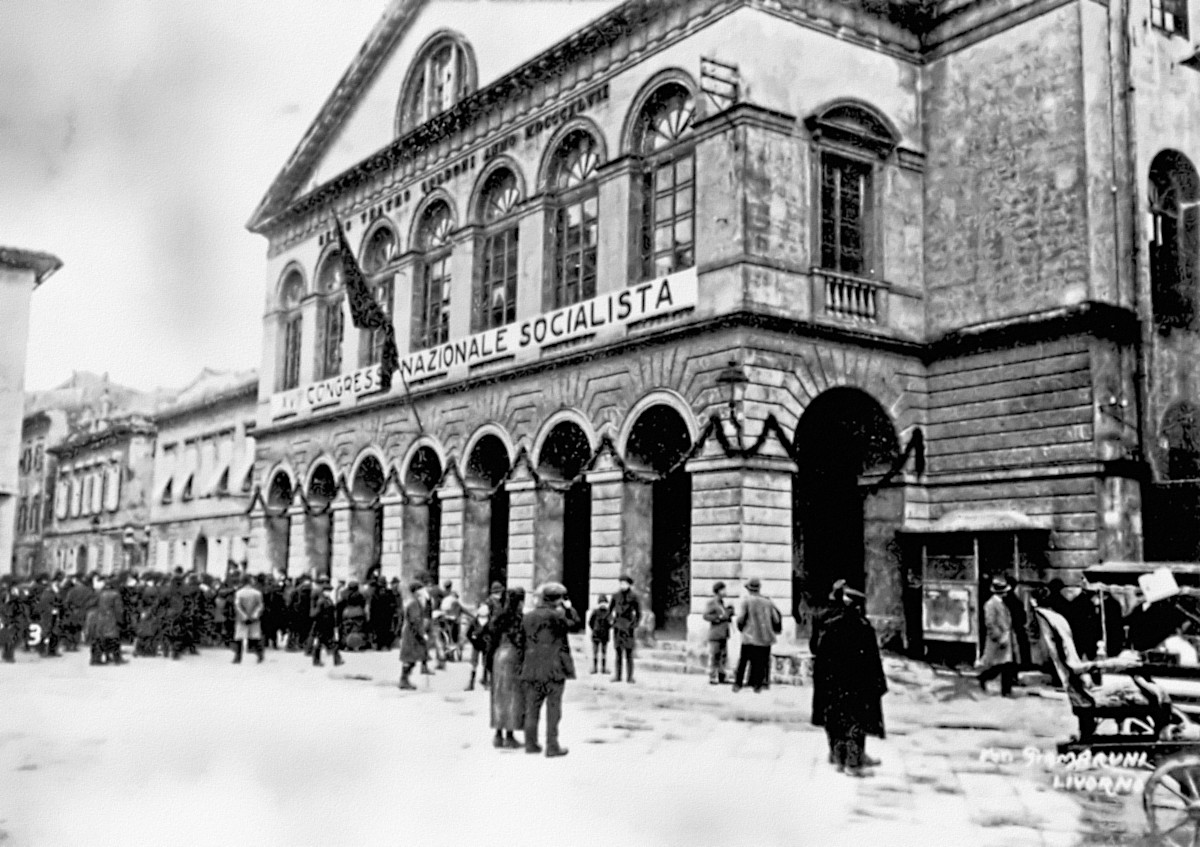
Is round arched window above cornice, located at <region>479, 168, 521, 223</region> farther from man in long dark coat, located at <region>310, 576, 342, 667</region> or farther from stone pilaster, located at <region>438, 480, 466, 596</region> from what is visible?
man in long dark coat, located at <region>310, 576, 342, 667</region>

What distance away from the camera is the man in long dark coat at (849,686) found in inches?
374

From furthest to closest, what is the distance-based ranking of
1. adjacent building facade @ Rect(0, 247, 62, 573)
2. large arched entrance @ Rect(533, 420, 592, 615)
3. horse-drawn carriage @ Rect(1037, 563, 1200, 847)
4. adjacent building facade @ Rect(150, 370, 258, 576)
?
adjacent building facade @ Rect(150, 370, 258, 576) < large arched entrance @ Rect(533, 420, 592, 615) < adjacent building facade @ Rect(0, 247, 62, 573) < horse-drawn carriage @ Rect(1037, 563, 1200, 847)

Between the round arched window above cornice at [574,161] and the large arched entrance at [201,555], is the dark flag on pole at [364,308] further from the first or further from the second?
the large arched entrance at [201,555]

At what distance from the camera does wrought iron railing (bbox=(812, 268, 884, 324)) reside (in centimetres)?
1855

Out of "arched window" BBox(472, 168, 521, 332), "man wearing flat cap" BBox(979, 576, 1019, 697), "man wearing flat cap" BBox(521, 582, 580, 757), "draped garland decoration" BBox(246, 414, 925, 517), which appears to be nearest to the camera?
"man wearing flat cap" BBox(521, 582, 580, 757)

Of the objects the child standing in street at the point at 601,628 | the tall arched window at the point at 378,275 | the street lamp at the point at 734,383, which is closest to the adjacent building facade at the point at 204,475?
the tall arched window at the point at 378,275

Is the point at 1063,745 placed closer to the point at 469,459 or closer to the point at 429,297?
the point at 469,459

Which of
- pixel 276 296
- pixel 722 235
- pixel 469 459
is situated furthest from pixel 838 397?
pixel 276 296

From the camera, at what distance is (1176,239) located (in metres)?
18.1

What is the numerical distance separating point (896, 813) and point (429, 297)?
19.6m

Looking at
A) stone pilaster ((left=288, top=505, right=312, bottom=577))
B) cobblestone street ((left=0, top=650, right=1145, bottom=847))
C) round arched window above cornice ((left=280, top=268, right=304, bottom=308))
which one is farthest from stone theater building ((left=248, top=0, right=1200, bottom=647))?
round arched window above cornice ((left=280, top=268, right=304, bottom=308))

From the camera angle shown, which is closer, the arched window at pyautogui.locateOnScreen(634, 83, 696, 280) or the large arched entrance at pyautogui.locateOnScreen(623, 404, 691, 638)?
the arched window at pyautogui.locateOnScreen(634, 83, 696, 280)

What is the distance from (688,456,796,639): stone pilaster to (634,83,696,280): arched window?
3.53m

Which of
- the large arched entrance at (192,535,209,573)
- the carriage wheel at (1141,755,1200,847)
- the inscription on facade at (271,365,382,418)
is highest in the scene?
the inscription on facade at (271,365,382,418)
